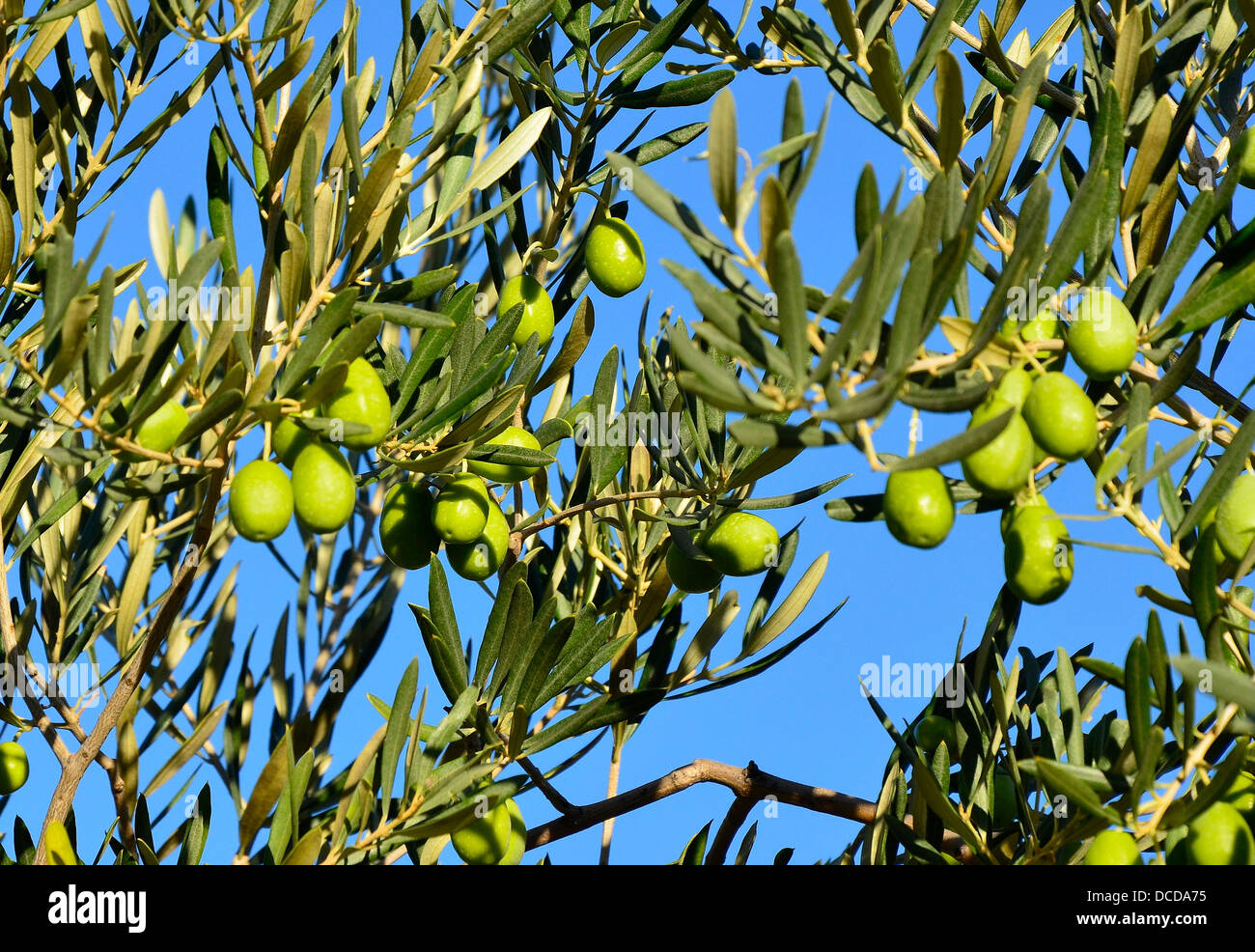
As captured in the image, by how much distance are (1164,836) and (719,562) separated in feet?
2.16

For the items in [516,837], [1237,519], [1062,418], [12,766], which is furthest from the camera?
[12,766]

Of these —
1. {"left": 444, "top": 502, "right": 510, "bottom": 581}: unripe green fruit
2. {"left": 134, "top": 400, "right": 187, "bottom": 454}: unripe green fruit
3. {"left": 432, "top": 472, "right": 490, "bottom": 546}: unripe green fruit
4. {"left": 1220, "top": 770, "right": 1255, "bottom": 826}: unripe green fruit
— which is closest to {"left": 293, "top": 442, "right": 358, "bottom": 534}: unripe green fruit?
{"left": 134, "top": 400, "right": 187, "bottom": 454}: unripe green fruit

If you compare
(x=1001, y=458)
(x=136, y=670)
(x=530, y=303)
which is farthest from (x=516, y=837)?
(x=1001, y=458)

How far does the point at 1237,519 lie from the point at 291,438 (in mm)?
1066

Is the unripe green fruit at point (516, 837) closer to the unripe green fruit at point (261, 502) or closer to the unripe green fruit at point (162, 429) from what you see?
the unripe green fruit at point (261, 502)

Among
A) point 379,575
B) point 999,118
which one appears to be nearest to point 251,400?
point 999,118

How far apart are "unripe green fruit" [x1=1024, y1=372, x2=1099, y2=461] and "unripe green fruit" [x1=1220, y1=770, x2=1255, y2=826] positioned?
432 mm

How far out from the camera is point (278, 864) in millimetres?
1521

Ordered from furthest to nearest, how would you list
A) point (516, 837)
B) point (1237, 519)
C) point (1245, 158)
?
point (516, 837) < point (1245, 158) < point (1237, 519)

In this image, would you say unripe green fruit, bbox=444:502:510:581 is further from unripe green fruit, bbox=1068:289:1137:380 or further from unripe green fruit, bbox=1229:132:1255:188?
unripe green fruit, bbox=1229:132:1255:188

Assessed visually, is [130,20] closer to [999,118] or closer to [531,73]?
[531,73]

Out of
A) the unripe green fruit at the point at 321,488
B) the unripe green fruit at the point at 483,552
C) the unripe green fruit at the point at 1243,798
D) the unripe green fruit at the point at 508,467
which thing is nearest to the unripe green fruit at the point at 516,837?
the unripe green fruit at the point at 483,552

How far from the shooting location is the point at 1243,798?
129 cm

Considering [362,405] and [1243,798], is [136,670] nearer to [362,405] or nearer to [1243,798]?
A: [362,405]
